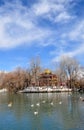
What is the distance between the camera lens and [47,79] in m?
103

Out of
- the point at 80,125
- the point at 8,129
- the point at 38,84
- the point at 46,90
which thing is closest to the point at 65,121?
the point at 80,125

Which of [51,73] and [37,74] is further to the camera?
[51,73]

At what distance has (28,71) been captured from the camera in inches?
3556

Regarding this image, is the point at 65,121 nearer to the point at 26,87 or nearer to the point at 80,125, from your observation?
the point at 80,125

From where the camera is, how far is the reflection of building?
97.7 meters

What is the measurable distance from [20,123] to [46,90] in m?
63.1

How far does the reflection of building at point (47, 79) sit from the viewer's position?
320 feet

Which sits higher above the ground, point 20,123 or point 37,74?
point 37,74

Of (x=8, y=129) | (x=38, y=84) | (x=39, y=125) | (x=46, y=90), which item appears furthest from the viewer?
(x=38, y=84)

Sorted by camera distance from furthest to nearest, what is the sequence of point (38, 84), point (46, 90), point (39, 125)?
point (38, 84) → point (46, 90) → point (39, 125)

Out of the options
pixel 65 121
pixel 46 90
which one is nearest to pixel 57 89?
pixel 46 90

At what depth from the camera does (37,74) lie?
298 ft

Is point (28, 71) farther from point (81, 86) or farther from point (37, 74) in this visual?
point (81, 86)

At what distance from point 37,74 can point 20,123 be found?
Answer: 6745cm
